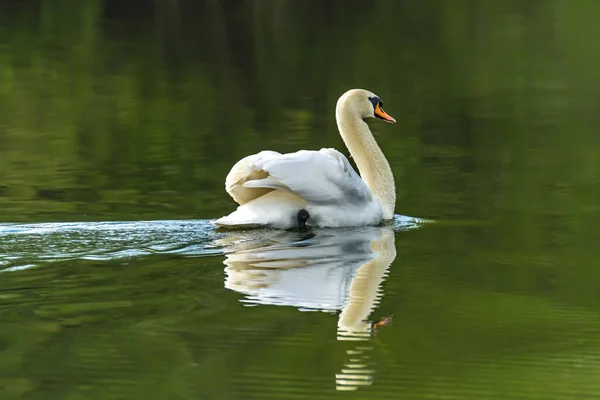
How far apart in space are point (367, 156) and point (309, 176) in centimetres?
196

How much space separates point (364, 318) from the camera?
22.5ft

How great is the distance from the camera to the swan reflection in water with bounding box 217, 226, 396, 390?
6633 mm

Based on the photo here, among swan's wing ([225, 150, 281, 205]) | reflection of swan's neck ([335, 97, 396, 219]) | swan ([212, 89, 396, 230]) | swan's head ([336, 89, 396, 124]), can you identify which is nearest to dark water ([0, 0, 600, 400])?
swan ([212, 89, 396, 230])

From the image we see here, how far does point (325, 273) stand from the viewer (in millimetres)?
8141

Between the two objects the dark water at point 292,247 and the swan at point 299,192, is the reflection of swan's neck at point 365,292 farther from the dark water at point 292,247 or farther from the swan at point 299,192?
the swan at point 299,192

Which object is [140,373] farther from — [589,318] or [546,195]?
[546,195]

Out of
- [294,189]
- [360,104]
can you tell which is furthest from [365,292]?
[360,104]

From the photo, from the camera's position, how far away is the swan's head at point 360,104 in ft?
38.1

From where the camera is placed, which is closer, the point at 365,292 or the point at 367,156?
the point at 365,292

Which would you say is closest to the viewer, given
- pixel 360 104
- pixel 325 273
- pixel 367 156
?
pixel 325 273

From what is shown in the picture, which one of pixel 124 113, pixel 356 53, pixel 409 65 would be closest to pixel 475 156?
pixel 124 113

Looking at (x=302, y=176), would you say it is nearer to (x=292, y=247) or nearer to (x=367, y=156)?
(x=292, y=247)

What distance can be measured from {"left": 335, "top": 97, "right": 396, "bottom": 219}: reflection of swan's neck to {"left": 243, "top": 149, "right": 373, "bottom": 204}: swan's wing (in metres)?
1.22

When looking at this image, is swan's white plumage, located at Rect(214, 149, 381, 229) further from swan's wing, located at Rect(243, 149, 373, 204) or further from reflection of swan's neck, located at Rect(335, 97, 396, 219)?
reflection of swan's neck, located at Rect(335, 97, 396, 219)
